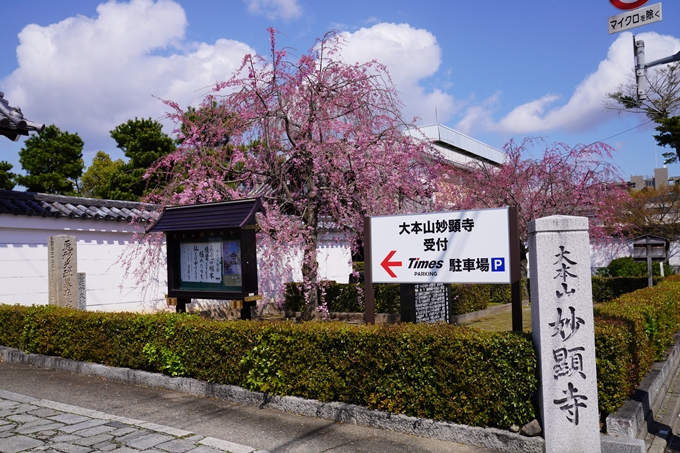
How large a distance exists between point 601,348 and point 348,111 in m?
7.35

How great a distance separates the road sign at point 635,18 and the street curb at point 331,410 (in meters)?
5.65

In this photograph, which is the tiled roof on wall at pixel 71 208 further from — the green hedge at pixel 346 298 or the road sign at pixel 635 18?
the road sign at pixel 635 18

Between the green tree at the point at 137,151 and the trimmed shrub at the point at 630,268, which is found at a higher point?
the green tree at the point at 137,151

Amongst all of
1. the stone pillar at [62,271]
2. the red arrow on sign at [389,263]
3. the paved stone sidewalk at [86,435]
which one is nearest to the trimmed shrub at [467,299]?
the red arrow on sign at [389,263]

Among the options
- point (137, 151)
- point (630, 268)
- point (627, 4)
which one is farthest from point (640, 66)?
point (630, 268)

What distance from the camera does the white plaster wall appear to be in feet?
40.1

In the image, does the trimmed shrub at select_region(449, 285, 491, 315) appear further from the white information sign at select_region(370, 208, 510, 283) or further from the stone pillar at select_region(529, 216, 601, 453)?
the stone pillar at select_region(529, 216, 601, 453)

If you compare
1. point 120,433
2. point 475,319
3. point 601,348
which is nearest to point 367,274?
point 601,348

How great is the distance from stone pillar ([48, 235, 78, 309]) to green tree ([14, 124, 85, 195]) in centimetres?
1511

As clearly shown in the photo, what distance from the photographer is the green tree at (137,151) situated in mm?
23359

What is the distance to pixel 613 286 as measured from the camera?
2234 centimetres

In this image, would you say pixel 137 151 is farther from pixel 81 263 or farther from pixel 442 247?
pixel 442 247

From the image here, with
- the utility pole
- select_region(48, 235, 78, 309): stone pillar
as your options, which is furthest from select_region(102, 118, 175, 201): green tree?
the utility pole

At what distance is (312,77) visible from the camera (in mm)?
11430
